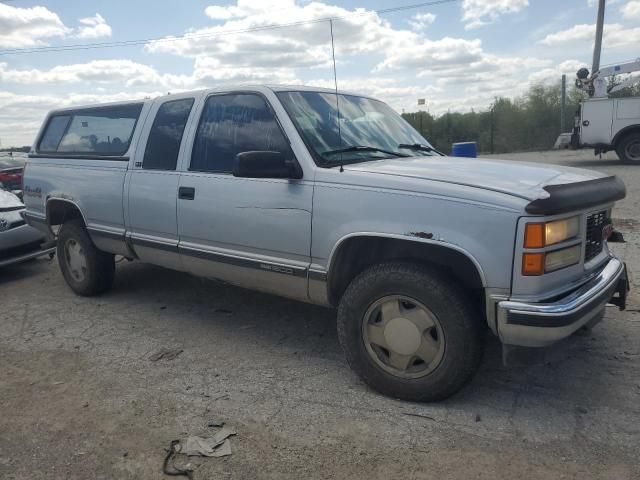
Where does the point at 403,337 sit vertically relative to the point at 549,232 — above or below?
below

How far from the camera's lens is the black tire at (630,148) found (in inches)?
608

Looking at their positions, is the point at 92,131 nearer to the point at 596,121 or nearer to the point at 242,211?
the point at 242,211

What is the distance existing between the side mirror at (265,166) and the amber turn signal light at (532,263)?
146cm

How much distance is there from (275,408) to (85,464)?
104cm

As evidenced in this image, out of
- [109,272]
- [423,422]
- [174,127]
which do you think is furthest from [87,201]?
[423,422]

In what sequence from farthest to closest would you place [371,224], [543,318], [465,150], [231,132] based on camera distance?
[465,150]
[231,132]
[371,224]
[543,318]

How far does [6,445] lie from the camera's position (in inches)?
114

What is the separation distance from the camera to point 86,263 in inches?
209

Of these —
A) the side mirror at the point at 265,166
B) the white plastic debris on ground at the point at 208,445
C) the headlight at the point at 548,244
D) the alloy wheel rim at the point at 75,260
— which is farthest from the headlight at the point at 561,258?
the alloy wheel rim at the point at 75,260

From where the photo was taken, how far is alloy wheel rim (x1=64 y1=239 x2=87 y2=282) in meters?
5.36

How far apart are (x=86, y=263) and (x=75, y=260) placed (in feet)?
0.78

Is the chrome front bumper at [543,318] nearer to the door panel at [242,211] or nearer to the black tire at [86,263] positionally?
the door panel at [242,211]

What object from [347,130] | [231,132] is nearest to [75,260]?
[231,132]

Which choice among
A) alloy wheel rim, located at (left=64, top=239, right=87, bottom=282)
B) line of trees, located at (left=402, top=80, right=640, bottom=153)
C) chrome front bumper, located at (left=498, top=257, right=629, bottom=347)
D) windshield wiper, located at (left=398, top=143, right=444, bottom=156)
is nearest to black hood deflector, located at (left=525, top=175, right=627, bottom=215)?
chrome front bumper, located at (left=498, top=257, right=629, bottom=347)
